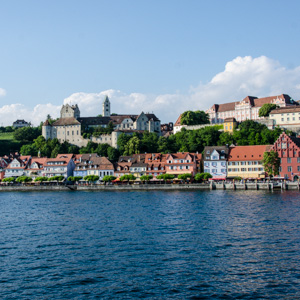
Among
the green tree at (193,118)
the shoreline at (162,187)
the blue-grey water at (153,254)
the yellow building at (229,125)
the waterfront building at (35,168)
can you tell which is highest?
the green tree at (193,118)

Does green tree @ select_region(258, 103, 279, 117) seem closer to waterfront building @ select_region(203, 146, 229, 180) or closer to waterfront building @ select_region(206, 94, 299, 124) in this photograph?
waterfront building @ select_region(206, 94, 299, 124)

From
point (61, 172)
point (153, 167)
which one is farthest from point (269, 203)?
point (61, 172)

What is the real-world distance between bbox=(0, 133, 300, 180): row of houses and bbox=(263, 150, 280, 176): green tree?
1.66 metres

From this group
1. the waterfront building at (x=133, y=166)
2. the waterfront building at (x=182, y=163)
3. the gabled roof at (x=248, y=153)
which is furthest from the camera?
the waterfront building at (x=133, y=166)

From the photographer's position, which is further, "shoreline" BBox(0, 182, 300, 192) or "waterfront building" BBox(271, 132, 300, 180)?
"waterfront building" BBox(271, 132, 300, 180)

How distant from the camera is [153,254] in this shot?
32688mm

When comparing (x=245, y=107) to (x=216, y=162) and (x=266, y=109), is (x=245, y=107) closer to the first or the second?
(x=266, y=109)

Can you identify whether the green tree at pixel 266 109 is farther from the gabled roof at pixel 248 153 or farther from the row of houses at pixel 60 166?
the row of houses at pixel 60 166

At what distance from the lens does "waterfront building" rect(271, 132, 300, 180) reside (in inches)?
3568

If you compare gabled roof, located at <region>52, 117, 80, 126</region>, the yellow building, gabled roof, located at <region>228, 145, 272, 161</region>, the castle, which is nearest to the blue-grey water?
gabled roof, located at <region>228, 145, 272, 161</region>

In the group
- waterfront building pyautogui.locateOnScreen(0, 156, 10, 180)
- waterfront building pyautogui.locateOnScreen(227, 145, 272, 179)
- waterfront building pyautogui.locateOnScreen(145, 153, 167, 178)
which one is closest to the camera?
waterfront building pyautogui.locateOnScreen(227, 145, 272, 179)

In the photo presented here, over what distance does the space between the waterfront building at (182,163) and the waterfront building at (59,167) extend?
2757 centimetres

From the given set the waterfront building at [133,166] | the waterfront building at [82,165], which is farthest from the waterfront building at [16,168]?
the waterfront building at [133,166]

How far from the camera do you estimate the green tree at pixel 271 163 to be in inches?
3506
